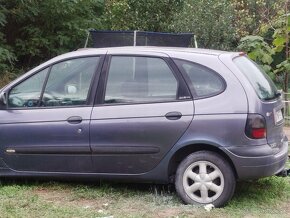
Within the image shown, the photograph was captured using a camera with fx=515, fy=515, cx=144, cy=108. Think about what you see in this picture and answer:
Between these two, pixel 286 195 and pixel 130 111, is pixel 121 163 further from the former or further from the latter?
pixel 286 195

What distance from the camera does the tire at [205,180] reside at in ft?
16.3

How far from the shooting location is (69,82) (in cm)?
548

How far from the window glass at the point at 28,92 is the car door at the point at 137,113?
2.30ft

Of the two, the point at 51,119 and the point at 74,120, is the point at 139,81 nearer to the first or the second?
the point at 74,120

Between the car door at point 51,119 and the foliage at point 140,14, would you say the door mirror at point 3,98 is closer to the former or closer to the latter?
the car door at point 51,119

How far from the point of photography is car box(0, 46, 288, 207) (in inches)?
195

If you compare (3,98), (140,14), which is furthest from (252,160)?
(140,14)

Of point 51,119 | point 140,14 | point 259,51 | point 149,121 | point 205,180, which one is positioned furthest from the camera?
point 140,14

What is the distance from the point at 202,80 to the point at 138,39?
83.6 inches

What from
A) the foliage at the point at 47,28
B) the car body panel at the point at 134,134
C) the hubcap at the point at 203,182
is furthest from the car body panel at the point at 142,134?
the foliage at the point at 47,28

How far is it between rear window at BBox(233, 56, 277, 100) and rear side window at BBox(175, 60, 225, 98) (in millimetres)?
296

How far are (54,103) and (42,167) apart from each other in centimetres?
70

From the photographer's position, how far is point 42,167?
5.51 meters

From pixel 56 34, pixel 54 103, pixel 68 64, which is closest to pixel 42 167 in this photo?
pixel 54 103
